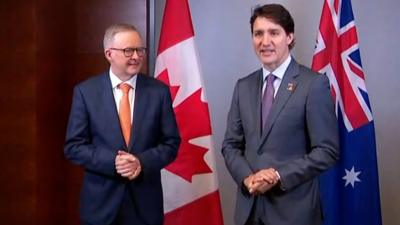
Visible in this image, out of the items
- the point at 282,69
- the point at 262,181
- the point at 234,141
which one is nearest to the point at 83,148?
the point at 234,141

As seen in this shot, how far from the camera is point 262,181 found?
74.2 inches

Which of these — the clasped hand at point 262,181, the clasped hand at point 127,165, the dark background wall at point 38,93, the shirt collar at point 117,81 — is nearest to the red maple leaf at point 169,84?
the dark background wall at point 38,93

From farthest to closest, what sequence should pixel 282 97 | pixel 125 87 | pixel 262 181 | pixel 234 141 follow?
pixel 125 87 < pixel 234 141 < pixel 282 97 < pixel 262 181

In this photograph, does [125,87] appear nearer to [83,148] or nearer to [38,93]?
[83,148]

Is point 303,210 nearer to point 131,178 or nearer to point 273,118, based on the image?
point 273,118

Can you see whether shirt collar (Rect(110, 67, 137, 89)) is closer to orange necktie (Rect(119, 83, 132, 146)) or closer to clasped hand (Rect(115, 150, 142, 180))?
orange necktie (Rect(119, 83, 132, 146))

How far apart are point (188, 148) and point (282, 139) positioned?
3.40ft

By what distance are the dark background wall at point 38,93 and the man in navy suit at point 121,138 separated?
0.95m

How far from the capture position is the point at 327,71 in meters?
2.91

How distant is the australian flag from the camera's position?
287cm

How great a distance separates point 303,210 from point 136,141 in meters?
0.72

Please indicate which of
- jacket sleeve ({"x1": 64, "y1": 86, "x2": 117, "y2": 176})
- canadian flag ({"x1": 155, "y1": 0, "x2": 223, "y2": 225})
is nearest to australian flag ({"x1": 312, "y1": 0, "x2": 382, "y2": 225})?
canadian flag ({"x1": 155, "y1": 0, "x2": 223, "y2": 225})

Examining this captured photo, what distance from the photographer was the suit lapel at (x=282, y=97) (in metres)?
1.97

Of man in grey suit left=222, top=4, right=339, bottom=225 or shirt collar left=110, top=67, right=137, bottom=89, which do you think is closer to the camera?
man in grey suit left=222, top=4, right=339, bottom=225
